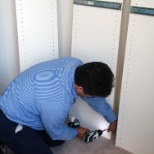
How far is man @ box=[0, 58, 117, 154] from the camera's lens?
1.39 metres

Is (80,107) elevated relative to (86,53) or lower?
lower

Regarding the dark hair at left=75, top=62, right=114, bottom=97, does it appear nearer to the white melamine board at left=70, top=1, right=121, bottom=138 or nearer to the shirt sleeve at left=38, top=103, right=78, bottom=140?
the shirt sleeve at left=38, top=103, right=78, bottom=140

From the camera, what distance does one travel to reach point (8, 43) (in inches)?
92.3

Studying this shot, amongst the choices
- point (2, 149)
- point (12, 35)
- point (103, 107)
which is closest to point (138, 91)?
point (103, 107)

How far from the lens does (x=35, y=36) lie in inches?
77.9

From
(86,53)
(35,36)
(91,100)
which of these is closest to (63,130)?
(91,100)

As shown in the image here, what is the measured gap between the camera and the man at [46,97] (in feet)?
4.56

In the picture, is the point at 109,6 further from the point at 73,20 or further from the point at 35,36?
the point at 35,36

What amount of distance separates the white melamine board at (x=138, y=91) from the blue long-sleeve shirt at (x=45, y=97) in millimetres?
380

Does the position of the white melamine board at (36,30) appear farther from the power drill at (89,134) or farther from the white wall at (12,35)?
the power drill at (89,134)

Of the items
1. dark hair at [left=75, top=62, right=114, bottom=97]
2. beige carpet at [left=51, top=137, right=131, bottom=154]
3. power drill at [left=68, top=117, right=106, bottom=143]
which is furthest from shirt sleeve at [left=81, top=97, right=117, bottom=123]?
dark hair at [left=75, top=62, right=114, bottom=97]

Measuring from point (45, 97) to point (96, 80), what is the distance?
0.32m

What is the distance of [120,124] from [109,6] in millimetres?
864

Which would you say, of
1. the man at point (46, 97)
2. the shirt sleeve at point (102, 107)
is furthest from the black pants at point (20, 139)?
the shirt sleeve at point (102, 107)
